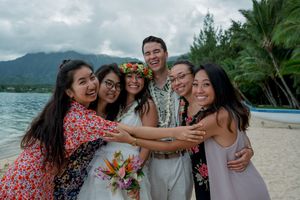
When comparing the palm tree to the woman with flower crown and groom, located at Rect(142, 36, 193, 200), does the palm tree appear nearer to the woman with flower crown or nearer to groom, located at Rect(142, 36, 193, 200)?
groom, located at Rect(142, 36, 193, 200)

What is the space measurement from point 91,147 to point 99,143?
0.33ft

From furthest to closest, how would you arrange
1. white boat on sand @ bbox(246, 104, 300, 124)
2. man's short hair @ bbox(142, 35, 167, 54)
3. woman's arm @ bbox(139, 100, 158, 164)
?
white boat on sand @ bbox(246, 104, 300, 124)
man's short hair @ bbox(142, 35, 167, 54)
woman's arm @ bbox(139, 100, 158, 164)

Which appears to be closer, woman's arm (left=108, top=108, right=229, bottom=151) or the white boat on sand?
woman's arm (left=108, top=108, right=229, bottom=151)

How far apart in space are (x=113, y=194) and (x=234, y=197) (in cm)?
111

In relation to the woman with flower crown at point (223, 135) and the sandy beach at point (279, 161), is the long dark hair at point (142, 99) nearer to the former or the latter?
the woman with flower crown at point (223, 135)

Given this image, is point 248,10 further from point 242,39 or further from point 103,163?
point 103,163

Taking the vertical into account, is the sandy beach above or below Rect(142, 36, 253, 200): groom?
below

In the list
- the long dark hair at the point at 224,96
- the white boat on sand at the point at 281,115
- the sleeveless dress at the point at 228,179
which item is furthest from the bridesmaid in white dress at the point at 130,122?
the white boat on sand at the point at 281,115

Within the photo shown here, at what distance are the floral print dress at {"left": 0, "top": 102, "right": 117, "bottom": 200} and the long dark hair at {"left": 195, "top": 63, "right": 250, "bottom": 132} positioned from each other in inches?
39.2

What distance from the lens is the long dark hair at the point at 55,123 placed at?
2377mm

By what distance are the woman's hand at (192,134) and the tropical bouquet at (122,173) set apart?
20.3 inches

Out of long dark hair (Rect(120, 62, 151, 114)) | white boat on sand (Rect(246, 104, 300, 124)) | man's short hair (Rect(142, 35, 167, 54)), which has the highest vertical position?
man's short hair (Rect(142, 35, 167, 54))

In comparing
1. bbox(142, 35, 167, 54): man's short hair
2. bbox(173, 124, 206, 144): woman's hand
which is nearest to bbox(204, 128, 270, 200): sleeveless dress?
bbox(173, 124, 206, 144): woman's hand

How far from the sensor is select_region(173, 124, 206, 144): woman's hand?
241 cm
